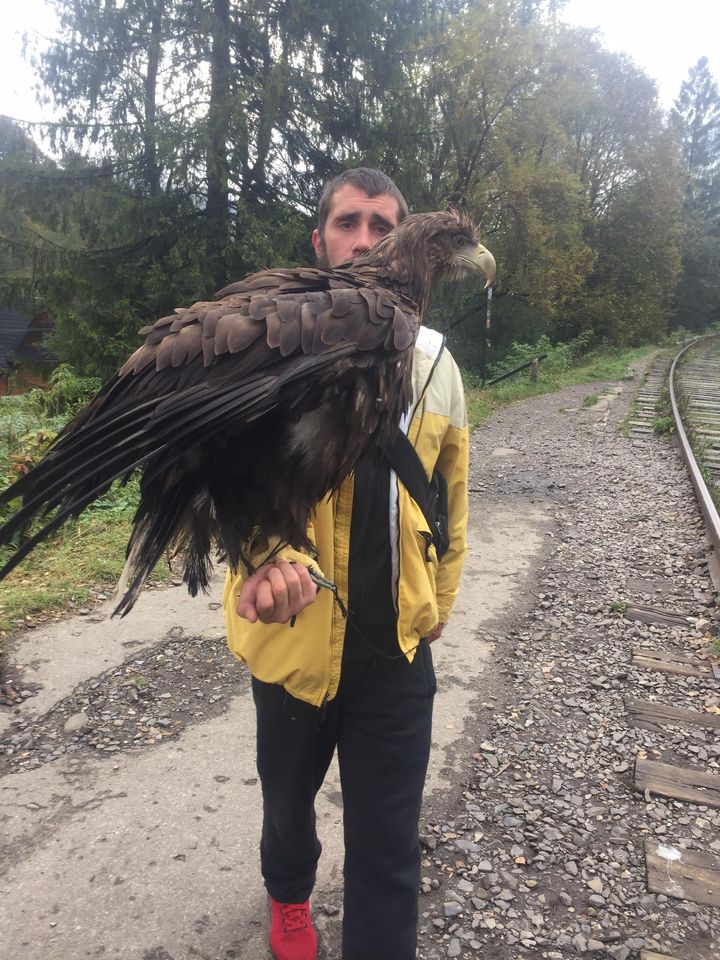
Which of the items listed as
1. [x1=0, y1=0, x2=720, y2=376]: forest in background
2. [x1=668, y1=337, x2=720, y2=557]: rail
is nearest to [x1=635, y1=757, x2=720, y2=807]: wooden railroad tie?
[x1=668, y1=337, x2=720, y2=557]: rail

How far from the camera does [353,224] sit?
2.14 m

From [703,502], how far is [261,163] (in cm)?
878

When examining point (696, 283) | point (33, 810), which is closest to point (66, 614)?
point (33, 810)

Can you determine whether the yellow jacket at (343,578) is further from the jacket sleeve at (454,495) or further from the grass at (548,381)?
the grass at (548,381)

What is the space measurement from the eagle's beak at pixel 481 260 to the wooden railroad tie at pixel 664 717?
8.17 feet

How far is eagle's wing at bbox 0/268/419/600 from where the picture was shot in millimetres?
1423

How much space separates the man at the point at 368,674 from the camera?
1659 millimetres

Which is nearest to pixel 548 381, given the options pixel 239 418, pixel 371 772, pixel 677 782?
pixel 677 782

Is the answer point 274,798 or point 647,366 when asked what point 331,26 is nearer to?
point 274,798

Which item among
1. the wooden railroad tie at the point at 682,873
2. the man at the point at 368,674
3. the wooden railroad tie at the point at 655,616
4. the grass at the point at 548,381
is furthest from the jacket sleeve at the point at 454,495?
the grass at the point at 548,381

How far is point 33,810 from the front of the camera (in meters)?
2.74

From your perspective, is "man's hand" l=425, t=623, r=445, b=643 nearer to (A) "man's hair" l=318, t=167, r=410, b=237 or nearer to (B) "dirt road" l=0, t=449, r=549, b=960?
(B) "dirt road" l=0, t=449, r=549, b=960

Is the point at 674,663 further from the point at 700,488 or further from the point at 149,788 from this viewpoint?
the point at 700,488

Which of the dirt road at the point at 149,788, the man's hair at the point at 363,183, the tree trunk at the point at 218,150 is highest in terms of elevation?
the tree trunk at the point at 218,150
